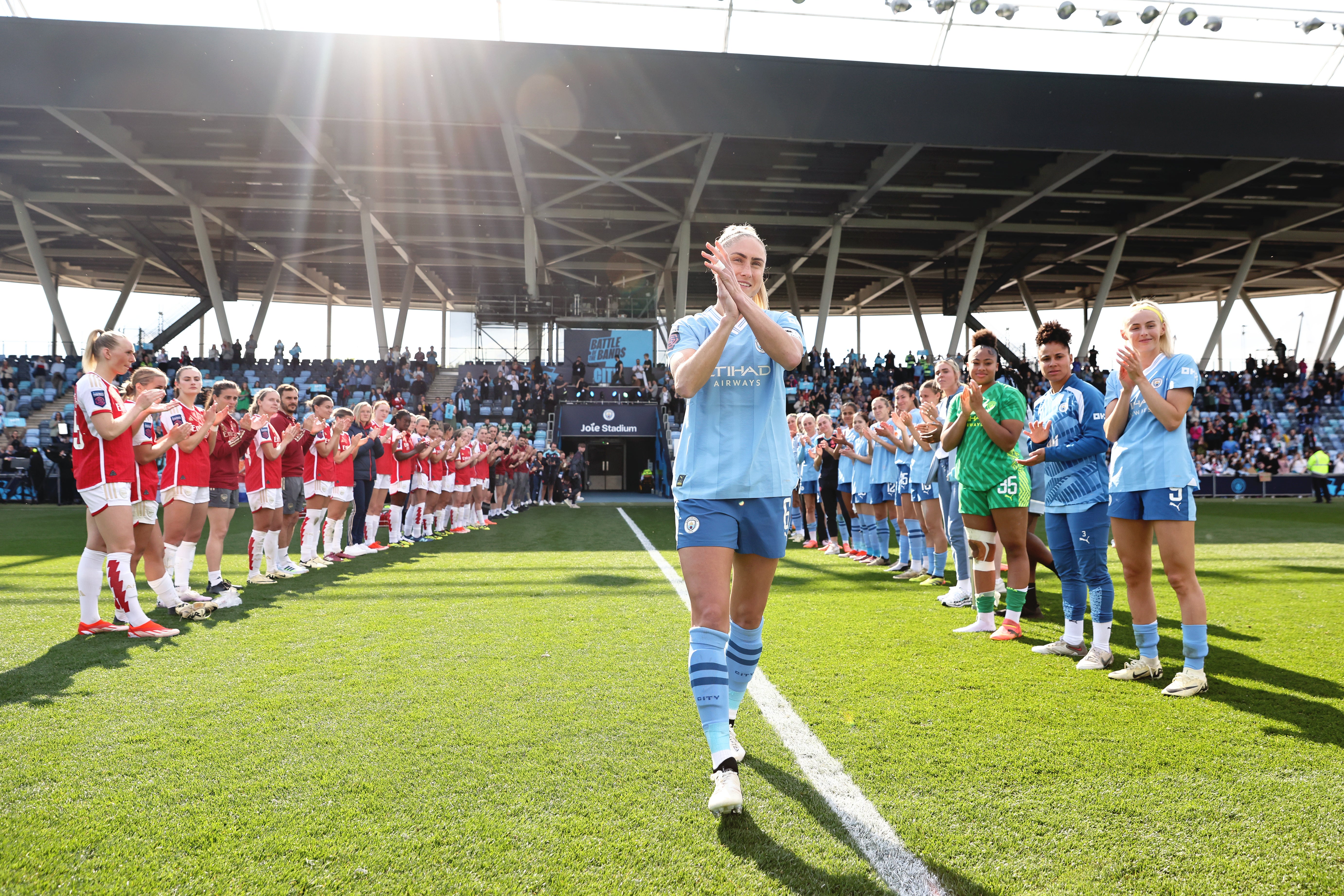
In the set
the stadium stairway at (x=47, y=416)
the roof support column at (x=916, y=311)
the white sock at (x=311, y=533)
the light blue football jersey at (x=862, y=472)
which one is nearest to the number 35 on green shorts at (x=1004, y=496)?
the light blue football jersey at (x=862, y=472)

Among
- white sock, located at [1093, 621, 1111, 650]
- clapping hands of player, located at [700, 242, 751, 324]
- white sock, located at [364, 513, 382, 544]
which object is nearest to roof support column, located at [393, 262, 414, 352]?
white sock, located at [364, 513, 382, 544]

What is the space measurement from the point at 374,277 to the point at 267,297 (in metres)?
13.1

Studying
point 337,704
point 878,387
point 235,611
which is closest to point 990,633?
point 337,704

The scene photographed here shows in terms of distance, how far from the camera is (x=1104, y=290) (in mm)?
38031

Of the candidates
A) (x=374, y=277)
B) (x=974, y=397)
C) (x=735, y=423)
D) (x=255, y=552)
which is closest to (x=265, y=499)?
(x=255, y=552)

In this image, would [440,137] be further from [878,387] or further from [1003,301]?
[1003,301]

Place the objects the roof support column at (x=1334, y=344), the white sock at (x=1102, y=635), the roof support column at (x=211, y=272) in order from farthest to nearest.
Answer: the roof support column at (x=1334, y=344) → the roof support column at (x=211, y=272) → the white sock at (x=1102, y=635)

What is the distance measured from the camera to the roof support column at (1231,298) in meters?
38.2

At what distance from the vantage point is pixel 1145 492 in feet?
13.0

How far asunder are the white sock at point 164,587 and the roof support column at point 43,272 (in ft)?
115

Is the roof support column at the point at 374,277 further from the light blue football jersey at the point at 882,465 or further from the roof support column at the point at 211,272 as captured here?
the light blue football jersey at the point at 882,465

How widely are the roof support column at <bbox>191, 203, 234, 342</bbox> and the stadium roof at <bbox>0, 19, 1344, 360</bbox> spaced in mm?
148

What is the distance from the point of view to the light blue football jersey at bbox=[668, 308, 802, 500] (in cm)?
275

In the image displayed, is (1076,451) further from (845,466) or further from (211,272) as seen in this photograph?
(211,272)
